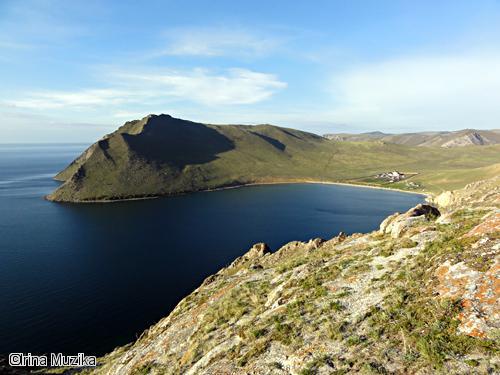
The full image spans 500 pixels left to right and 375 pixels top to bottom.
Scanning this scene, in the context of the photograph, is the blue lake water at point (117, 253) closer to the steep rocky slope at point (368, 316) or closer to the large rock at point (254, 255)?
the large rock at point (254, 255)

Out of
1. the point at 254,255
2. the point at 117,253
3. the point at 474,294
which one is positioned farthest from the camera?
the point at 117,253

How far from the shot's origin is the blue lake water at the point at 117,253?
206 ft

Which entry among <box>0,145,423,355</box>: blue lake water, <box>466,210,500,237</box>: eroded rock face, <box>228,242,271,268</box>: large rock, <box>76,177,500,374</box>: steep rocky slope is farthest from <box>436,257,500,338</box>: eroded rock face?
<box>0,145,423,355</box>: blue lake water

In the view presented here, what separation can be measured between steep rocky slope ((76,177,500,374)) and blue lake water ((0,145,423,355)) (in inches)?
1666

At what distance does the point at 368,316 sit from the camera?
1808cm

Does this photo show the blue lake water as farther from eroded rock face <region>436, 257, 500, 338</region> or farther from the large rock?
eroded rock face <region>436, 257, 500, 338</region>

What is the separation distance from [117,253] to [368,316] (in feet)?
347

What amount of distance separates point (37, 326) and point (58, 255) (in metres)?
47.6

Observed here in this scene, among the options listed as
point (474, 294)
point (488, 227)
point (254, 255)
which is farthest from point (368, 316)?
point (254, 255)

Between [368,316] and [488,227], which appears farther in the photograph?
[488,227]

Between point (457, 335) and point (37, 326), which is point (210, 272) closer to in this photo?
point (37, 326)

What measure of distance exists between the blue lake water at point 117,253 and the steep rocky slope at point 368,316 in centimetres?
4232

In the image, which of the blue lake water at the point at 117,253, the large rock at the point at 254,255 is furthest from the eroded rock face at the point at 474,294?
the blue lake water at the point at 117,253

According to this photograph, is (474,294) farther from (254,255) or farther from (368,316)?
(254,255)
